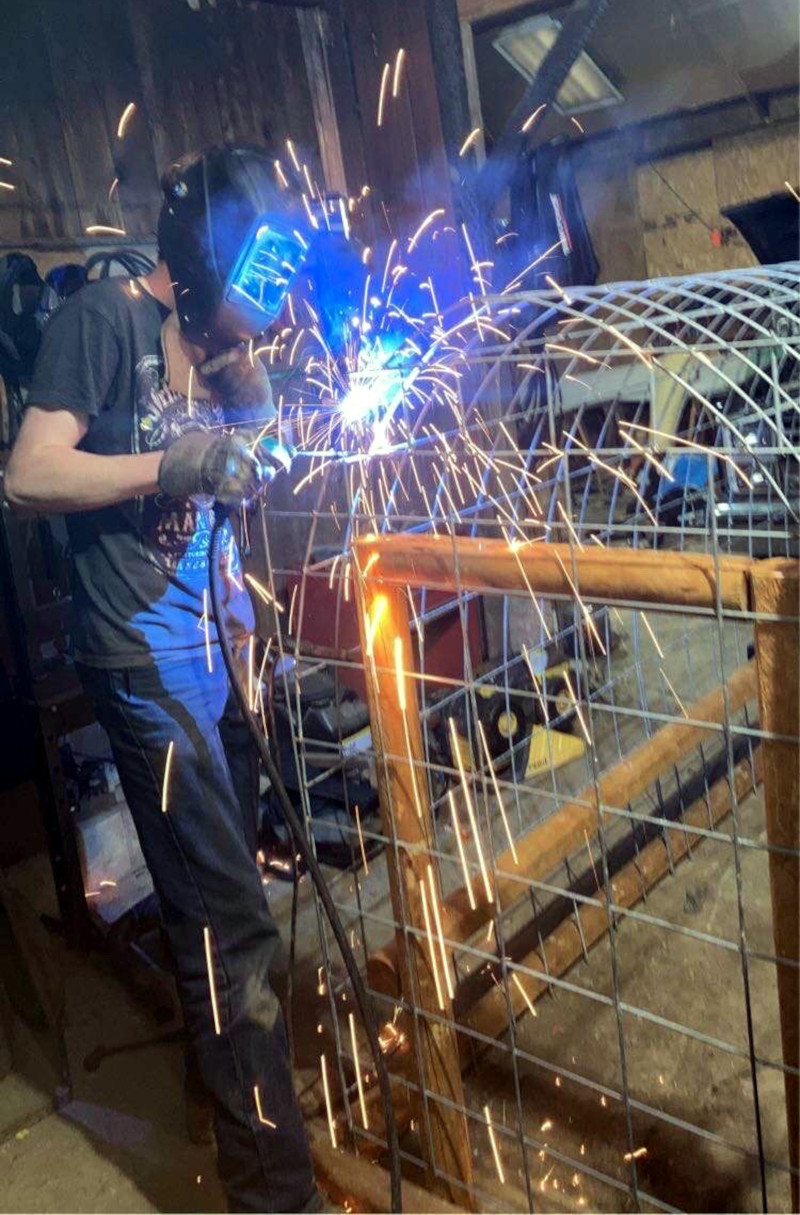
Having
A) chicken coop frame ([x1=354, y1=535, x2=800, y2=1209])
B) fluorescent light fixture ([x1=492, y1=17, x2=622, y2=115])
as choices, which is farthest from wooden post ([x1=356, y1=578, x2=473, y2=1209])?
fluorescent light fixture ([x1=492, y1=17, x2=622, y2=115])

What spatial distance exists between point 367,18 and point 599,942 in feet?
9.83

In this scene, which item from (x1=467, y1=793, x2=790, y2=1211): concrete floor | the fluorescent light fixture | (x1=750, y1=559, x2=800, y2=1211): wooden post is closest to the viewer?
(x1=750, y1=559, x2=800, y2=1211): wooden post

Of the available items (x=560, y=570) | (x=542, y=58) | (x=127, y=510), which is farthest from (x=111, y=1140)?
(x=542, y=58)

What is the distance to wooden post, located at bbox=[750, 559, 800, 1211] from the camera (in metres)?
1.08

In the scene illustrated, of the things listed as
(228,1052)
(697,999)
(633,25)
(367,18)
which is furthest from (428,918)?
(633,25)

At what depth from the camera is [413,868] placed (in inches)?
61.7

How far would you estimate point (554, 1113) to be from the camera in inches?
75.2

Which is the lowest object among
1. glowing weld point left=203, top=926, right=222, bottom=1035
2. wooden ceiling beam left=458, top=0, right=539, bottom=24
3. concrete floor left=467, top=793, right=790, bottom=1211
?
concrete floor left=467, top=793, right=790, bottom=1211

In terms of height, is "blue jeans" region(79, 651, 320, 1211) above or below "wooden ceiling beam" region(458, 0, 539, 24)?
below

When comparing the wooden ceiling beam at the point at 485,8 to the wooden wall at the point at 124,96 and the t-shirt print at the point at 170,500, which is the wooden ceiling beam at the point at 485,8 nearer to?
the wooden wall at the point at 124,96

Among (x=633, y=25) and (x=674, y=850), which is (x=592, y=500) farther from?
(x=674, y=850)

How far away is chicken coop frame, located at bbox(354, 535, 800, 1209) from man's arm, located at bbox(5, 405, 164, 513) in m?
0.34

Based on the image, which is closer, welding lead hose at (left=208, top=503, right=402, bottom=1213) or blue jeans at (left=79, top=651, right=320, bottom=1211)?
welding lead hose at (left=208, top=503, right=402, bottom=1213)

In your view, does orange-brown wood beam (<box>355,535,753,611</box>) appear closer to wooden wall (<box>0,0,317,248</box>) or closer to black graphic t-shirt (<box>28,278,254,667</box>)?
black graphic t-shirt (<box>28,278,254,667</box>)
